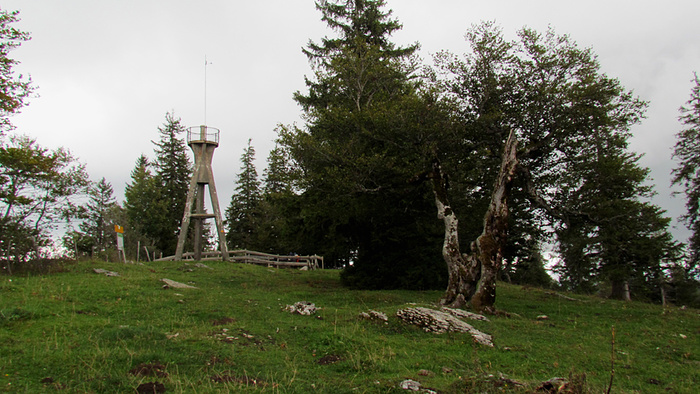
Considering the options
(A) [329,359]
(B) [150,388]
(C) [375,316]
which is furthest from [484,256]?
(B) [150,388]

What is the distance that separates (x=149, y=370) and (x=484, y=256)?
10.4 m

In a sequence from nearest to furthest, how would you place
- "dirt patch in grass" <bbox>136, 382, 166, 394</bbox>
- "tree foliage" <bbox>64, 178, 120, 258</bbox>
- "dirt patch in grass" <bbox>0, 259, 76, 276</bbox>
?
"dirt patch in grass" <bbox>136, 382, 166, 394</bbox>, "dirt patch in grass" <bbox>0, 259, 76, 276</bbox>, "tree foliage" <bbox>64, 178, 120, 258</bbox>

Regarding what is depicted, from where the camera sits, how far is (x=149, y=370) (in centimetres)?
637

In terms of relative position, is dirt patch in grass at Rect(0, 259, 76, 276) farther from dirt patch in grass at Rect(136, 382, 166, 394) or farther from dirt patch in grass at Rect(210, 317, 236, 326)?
dirt patch in grass at Rect(136, 382, 166, 394)

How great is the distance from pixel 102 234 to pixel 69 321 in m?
51.4

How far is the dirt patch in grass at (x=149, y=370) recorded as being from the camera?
6.25m

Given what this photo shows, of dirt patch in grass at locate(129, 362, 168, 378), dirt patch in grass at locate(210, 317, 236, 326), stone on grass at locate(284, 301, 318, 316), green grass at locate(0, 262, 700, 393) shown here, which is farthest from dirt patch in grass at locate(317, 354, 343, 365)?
stone on grass at locate(284, 301, 318, 316)

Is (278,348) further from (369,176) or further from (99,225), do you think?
(99,225)

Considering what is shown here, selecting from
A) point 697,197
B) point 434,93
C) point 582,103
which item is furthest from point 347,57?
point 697,197

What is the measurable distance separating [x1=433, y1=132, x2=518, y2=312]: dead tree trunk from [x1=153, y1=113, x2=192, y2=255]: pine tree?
1675 inches

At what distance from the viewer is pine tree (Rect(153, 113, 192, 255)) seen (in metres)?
51.4

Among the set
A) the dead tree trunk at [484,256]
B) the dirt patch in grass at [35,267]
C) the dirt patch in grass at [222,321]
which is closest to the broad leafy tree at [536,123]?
the dead tree trunk at [484,256]

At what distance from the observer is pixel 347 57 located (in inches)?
771

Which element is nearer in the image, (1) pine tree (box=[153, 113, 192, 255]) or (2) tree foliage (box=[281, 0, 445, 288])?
(2) tree foliage (box=[281, 0, 445, 288])
